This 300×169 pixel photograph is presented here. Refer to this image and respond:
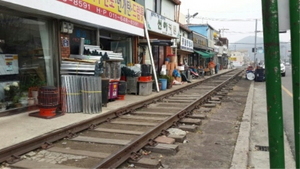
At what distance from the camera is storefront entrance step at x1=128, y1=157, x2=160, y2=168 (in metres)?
4.77

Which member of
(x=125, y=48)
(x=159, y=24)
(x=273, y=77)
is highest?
(x=159, y=24)

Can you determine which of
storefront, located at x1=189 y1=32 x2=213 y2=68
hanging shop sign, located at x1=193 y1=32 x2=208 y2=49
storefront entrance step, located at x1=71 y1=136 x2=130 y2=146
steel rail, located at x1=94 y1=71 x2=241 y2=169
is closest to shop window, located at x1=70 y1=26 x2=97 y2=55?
steel rail, located at x1=94 y1=71 x2=241 y2=169

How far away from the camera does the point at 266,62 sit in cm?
264

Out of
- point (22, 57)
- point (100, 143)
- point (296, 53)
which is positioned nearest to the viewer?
point (296, 53)

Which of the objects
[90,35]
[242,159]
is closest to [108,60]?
[90,35]

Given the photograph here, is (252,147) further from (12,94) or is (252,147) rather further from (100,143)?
(12,94)

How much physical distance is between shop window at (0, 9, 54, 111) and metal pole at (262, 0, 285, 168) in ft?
23.7

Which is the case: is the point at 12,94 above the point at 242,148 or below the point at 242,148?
above

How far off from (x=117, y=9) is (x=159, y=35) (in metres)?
6.21

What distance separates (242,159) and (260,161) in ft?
1.08

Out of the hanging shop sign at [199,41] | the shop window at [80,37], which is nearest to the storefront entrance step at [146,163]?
the shop window at [80,37]

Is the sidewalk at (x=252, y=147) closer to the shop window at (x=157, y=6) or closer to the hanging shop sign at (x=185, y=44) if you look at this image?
the shop window at (x=157, y=6)

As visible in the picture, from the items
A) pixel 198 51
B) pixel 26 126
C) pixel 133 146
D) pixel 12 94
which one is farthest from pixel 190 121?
pixel 198 51

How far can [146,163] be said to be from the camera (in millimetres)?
4820
